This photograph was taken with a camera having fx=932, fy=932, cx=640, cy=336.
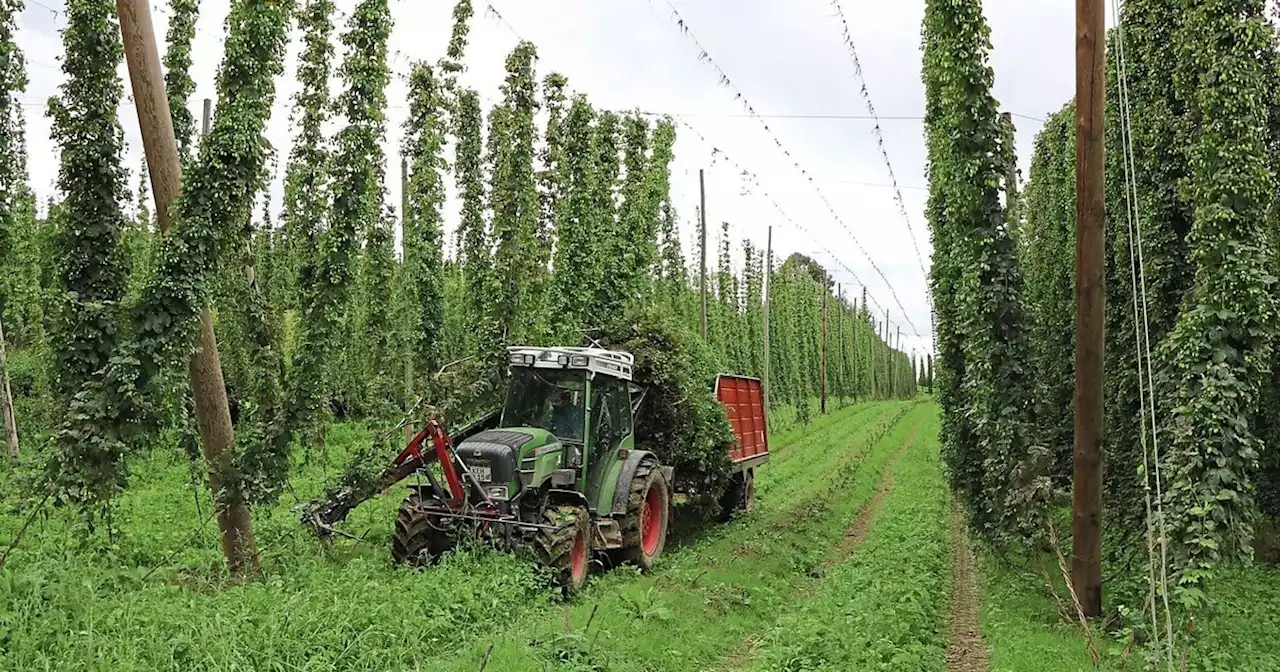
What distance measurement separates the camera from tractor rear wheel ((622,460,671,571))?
11133mm

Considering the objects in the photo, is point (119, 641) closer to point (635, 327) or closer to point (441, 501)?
point (441, 501)

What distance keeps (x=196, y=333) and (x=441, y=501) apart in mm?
2976

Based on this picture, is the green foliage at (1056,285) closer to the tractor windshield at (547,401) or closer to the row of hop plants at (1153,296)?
the row of hop plants at (1153,296)

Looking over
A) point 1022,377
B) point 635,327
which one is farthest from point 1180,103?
point 635,327

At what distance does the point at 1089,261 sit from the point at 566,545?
5899mm

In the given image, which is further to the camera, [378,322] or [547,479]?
[378,322]

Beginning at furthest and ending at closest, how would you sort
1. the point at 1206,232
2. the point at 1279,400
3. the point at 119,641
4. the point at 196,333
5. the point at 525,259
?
1. the point at 525,259
2. the point at 1279,400
3. the point at 196,333
4. the point at 1206,232
5. the point at 119,641

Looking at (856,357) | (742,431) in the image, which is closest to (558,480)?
(742,431)

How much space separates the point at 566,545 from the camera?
9.66 metres

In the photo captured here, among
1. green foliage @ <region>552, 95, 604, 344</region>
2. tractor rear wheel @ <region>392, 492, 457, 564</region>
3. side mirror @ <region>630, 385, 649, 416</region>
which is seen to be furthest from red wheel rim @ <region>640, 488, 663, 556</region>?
green foliage @ <region>552, 95, 604, 344</region>

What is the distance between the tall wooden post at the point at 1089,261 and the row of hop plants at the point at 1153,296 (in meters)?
0.41

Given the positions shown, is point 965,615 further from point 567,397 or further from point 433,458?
point 433,458

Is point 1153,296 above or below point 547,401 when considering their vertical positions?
above

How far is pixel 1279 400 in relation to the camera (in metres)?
10.7
